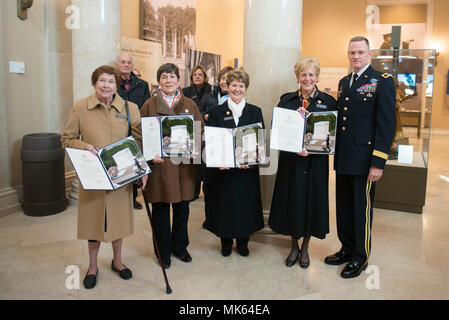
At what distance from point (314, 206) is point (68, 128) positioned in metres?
2.03

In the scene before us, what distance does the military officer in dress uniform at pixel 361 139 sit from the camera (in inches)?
117

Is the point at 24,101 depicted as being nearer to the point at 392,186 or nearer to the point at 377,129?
the point at 377,129

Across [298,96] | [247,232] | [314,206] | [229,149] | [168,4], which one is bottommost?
[247,232]

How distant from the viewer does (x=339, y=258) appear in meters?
3.50

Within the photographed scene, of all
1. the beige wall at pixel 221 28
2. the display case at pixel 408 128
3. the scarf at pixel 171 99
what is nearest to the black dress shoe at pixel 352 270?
the scarf at pixel 171 99

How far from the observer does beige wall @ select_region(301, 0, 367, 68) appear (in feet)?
44.3

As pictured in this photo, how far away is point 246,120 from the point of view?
10.9ft

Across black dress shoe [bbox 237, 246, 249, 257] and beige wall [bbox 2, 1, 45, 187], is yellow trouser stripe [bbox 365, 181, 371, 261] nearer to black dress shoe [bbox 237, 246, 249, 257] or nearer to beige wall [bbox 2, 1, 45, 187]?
black dress shoe [bbox 237, 246, 249, 257]

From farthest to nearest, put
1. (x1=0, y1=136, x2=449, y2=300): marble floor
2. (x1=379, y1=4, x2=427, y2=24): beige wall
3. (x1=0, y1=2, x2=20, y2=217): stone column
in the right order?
(x1=379, y1=4, x2=427, y2=24): beige wall, (x1=0, y1=2, x2=20, y2=217): stone column, (x1=0, y1=136, x2=449, y2=300): marble floor

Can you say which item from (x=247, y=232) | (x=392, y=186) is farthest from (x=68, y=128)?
(x=392, y=186)

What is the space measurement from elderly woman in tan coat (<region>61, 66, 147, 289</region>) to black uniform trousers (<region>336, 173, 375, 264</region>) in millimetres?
1671

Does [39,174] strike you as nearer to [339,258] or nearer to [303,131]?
[303,131]

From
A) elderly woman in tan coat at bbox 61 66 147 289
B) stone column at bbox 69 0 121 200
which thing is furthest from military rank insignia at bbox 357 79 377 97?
stone column at bbox 69 0 121 200

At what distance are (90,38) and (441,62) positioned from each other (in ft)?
40.9
